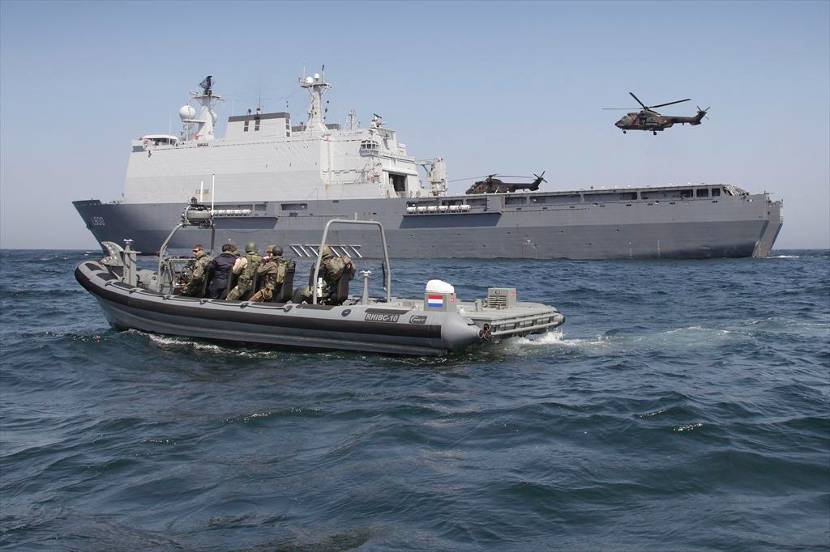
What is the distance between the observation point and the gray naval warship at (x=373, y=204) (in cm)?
3669

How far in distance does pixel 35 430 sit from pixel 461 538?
534 centimetres

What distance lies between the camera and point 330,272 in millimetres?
11938

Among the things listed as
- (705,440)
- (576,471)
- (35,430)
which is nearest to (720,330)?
(705,440)

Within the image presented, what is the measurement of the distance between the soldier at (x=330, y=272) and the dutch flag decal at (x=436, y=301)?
1.66 metres

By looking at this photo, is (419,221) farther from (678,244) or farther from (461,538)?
(461,538)

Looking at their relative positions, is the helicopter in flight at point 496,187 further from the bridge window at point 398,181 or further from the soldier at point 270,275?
the soldier at point 270,275

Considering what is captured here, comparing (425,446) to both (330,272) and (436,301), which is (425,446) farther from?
(330,272)

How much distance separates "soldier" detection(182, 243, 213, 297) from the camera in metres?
13.0

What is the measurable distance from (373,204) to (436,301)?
97.3 feet

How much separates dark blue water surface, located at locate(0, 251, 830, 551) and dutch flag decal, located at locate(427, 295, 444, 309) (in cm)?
80

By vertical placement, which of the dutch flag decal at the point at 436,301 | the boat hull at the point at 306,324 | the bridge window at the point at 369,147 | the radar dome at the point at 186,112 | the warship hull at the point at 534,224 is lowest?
the boat hull at the point at 306,324

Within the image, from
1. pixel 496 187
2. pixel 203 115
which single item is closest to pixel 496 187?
pixel 496 187

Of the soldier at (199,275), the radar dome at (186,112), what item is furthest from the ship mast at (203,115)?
the soldier at (199,275)

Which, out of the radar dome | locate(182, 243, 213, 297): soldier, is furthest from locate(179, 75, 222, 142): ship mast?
locate(182, 243, 213, 297): soldier
